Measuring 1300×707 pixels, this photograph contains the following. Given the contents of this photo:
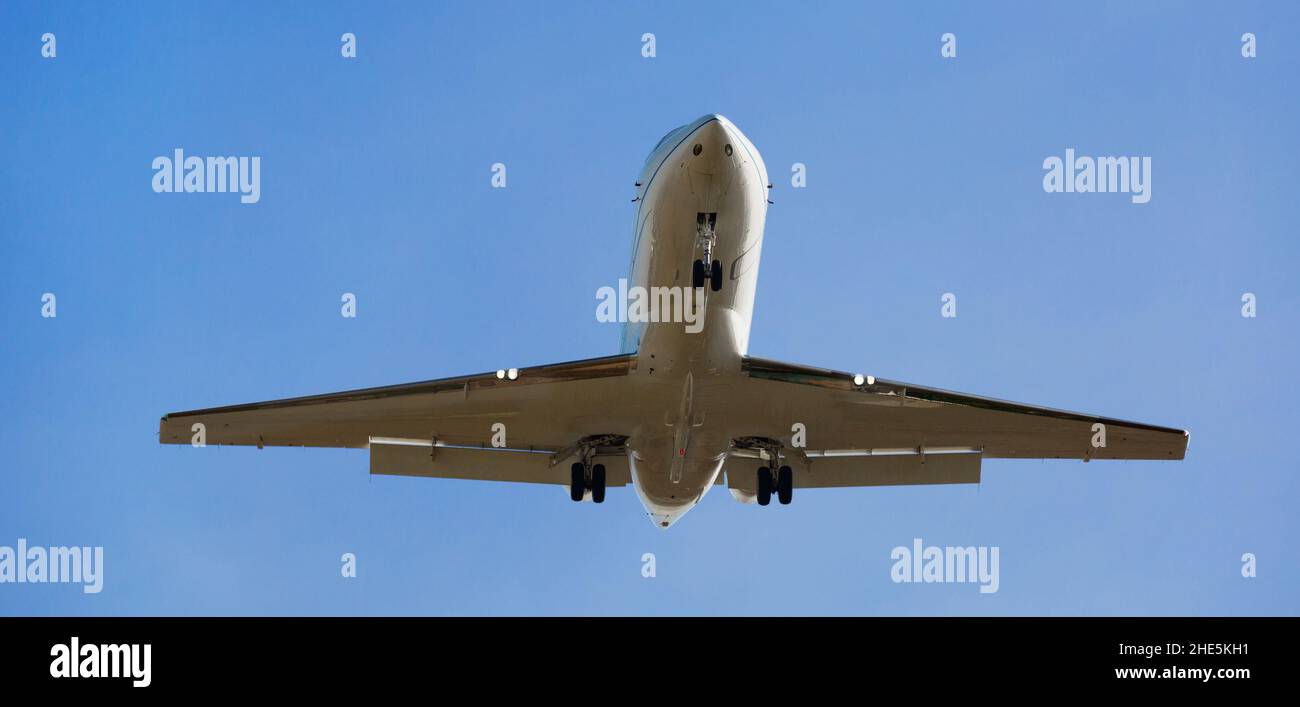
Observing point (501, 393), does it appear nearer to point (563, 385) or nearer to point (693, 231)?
point (563, 385)

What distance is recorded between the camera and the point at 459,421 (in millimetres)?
27562

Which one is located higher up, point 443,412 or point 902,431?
point 443,412

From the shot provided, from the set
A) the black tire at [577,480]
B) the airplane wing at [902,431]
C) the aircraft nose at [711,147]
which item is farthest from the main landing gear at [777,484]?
the aircraft nose at [711,147]

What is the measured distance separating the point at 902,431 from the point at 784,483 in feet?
10.1

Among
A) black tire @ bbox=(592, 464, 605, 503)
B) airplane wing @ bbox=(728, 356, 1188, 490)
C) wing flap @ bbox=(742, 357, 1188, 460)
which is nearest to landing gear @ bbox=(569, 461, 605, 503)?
black tire @ bbox=(592, 464, 605, 503)

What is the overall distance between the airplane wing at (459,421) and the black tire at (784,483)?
11.8 ft

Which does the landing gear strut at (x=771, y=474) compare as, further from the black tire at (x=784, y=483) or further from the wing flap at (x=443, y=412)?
the wing flap at (x=443, y=412)

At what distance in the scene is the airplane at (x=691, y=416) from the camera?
23.4 m


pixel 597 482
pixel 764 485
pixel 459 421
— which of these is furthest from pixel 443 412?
pixel 764 485

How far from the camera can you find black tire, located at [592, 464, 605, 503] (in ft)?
89.9

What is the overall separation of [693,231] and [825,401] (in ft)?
19.0

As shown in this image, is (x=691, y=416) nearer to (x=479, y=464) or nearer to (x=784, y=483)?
(x=784, y=483)

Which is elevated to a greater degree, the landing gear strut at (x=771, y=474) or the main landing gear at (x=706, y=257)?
the main landing gear at (x=706, y=257)

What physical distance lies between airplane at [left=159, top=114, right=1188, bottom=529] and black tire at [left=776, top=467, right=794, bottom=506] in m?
0.03
